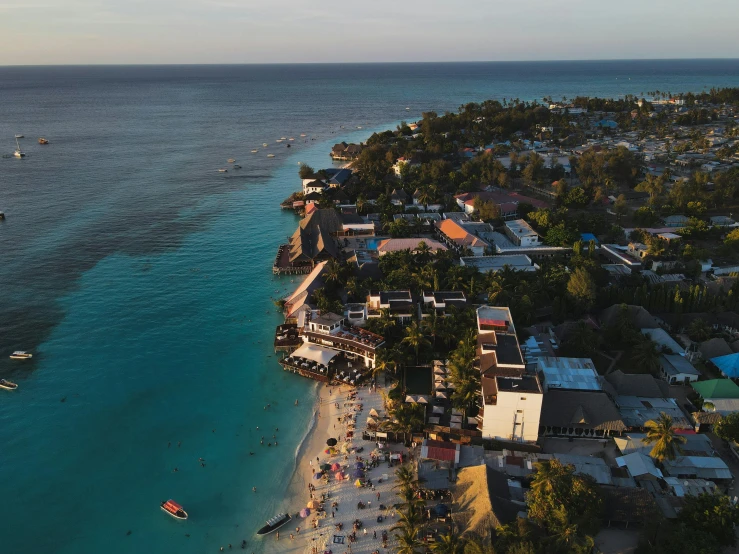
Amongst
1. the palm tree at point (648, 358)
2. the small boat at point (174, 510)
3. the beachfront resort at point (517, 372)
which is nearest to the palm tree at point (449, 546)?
the beachfront resort at point (517, 372)

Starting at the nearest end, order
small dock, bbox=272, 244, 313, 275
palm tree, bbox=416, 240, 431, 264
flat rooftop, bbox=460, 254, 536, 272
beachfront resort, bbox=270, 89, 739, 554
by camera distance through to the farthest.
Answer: beachfront resort, bbox=270, 89, 739, 554, palm tree, bbox=416, 240, 431, 264, flat rooftop, bbox=460, 254, 536, 272, small dock, bbox=272, 244, 313, 275

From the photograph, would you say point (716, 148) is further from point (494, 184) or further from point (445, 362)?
point (445, 362)

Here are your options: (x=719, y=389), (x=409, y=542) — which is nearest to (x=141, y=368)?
(x=409, y=542)

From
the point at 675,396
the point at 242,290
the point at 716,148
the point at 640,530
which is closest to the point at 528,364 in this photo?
the point at 675,396

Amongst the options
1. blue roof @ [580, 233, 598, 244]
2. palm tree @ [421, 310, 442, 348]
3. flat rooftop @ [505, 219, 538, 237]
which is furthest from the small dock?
A: blue roof @ [580, 233, 598, 244]

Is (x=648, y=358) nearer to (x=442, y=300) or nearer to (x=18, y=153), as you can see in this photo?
(x=442, y=300)

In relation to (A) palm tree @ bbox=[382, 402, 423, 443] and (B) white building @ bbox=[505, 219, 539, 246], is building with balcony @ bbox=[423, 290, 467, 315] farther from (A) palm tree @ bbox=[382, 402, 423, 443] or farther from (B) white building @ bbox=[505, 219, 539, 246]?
(B) white building @ bbox=[505, 219, 539, 246]

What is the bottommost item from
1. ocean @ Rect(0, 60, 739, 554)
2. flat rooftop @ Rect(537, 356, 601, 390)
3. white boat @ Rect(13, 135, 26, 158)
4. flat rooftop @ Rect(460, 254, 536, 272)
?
ocean @ Rect(0, 60, 739, 554)
